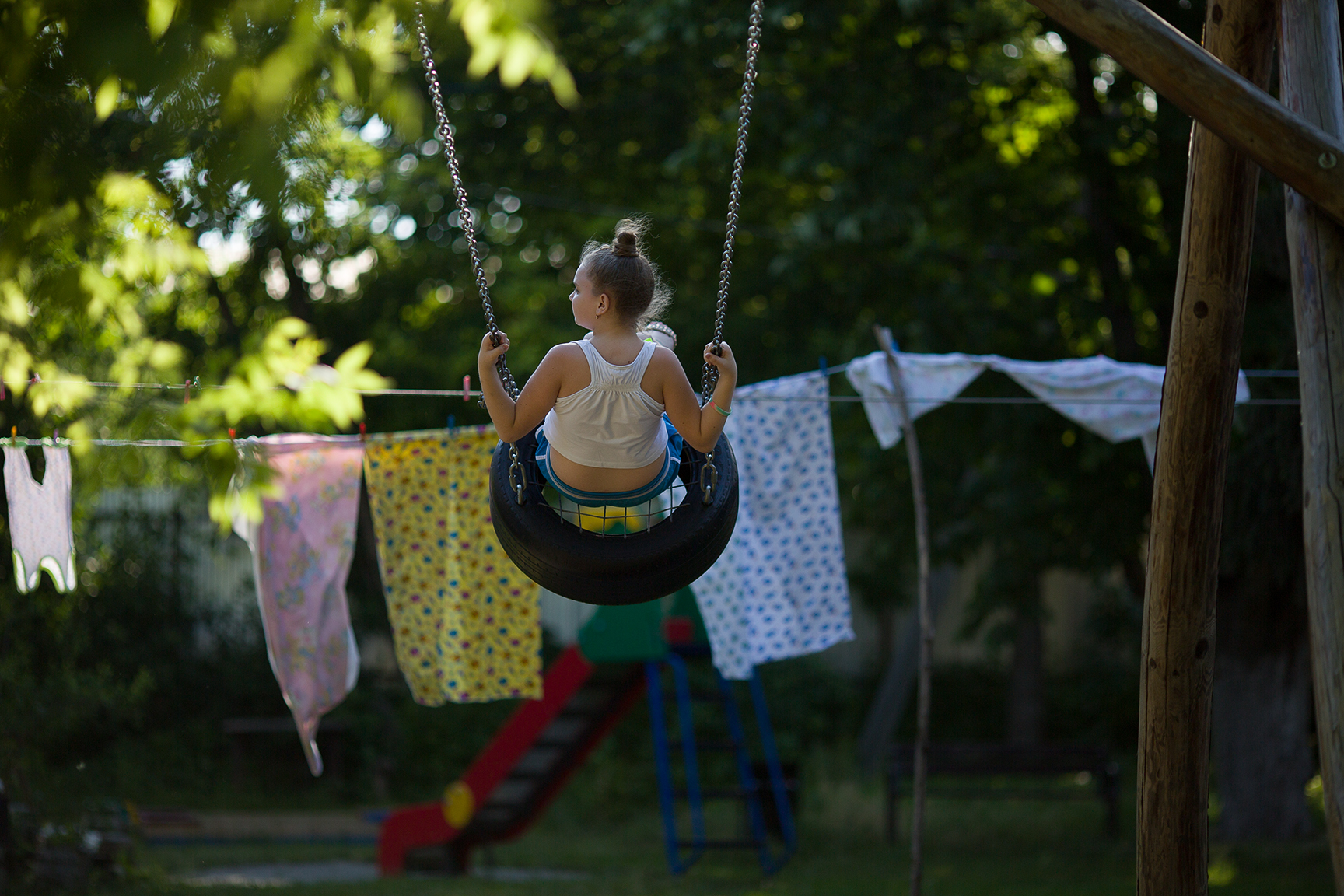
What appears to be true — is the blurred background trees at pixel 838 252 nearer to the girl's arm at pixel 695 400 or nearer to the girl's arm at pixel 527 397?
the girl's arm at pixel 527 397

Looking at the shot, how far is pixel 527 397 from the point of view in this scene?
337 centimetres

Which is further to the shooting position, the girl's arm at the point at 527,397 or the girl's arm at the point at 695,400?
the girl's arm at the point at 695,400

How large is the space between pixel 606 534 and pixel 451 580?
2.55 meters

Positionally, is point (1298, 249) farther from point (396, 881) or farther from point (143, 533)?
point (143, 533)

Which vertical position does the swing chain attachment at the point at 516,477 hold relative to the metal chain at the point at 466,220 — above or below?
below

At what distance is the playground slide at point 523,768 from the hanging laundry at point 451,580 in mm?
2958

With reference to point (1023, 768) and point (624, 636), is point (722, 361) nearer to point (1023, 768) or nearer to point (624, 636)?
point (624, 636)

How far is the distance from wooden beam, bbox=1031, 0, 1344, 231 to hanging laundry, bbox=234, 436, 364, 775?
3.55 metres

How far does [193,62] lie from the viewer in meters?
2.38

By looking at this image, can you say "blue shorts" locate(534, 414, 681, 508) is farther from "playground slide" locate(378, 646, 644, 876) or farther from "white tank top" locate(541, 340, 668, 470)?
"playground slide" locate(378, 646, 644, 876)

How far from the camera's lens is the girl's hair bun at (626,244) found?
11.2 ft

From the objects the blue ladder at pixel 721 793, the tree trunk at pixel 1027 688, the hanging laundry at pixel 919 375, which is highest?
the hanging laundry at pixel 919 375

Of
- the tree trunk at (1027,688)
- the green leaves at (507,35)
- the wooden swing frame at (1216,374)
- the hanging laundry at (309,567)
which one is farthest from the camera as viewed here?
the tree trunk at (1027,688)

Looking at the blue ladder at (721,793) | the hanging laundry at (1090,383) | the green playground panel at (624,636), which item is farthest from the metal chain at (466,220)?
the green playground panel at (624,636)
